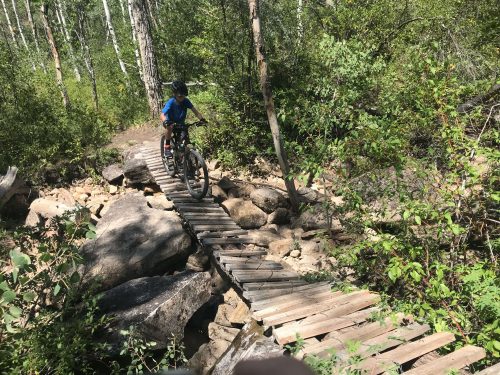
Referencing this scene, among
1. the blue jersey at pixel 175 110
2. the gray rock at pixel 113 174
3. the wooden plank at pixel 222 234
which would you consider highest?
the blue jersey at pixel 175 110

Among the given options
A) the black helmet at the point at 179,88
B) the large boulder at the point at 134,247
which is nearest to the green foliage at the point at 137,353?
the large boulder at the point at 134,247

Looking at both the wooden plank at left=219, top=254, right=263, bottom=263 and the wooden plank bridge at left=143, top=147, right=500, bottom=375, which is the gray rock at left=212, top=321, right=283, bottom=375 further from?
the wooden plank at left=219, top=254, right=263, bottom=263

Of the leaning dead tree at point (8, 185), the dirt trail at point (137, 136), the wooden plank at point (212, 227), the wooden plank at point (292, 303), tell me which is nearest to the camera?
the wooden plank at point (292, 303)

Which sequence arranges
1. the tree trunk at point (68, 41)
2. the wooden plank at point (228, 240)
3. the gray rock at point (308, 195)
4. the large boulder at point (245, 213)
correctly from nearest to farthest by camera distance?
the wooden plank at point (228, 240)
the large boulder at point (245, 213)
the gray rock at point (308, 195)
the tree trunk at point (68, 41)

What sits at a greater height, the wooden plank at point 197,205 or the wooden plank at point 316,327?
the wooden plank at point 197,205

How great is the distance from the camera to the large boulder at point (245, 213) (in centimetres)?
855

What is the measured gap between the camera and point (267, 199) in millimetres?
8961

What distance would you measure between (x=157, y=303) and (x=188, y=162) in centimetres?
334

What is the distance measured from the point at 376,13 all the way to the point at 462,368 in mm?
10392

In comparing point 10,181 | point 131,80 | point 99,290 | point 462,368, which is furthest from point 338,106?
point 131,80

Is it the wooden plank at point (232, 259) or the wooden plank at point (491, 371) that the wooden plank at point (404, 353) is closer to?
the wooden plank at point (491, 371)

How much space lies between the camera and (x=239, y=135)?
10445 mm

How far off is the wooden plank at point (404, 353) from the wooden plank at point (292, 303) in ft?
4.42

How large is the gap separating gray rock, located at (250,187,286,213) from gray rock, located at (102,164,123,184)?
4.00 meters
